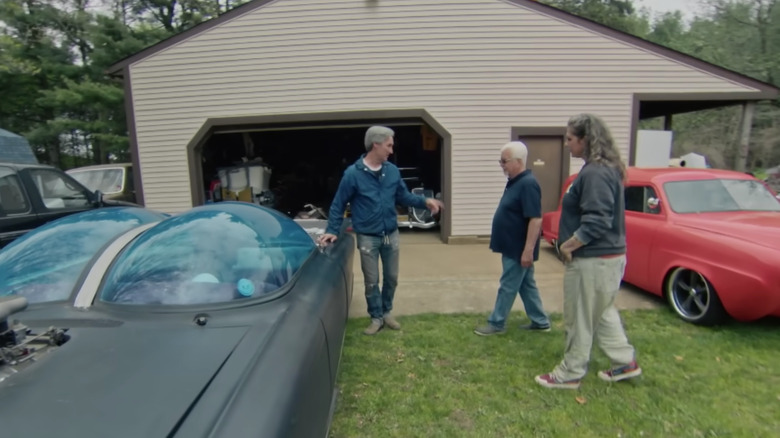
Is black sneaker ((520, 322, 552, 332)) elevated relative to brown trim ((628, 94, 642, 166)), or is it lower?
lower

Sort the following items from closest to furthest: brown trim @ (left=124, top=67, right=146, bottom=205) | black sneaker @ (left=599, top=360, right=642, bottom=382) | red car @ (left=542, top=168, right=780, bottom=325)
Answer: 1. black sneaker @ (left=599, top=360, right=642, bottom=382)
2. red car @ (left=542, top=168, right=780, bottom=325)
3. brown trim @ (left=124, top=67, right=146, bottom=205)

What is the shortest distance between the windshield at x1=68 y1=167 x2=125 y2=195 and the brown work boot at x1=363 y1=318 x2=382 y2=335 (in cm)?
870

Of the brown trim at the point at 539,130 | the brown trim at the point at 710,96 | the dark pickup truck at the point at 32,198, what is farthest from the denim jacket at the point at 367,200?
the brown trim at the point at 710,96

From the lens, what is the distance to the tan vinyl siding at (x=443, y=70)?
8.04 metres

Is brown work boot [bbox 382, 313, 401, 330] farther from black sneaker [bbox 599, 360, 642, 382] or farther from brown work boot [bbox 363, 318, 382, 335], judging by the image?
black sneaker [bbox 599, 360, 642, 382]

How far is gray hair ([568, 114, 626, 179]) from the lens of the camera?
8.69 ft

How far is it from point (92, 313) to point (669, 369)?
3.71 m

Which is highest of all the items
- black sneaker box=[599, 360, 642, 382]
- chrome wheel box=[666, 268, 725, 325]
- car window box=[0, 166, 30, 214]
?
car window box=[0, 166, 30, 214]

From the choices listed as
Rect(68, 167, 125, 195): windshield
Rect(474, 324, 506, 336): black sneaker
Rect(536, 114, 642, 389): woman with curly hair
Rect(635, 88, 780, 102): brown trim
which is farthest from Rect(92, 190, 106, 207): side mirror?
Rect(635, 88, 780, 102): brown trim

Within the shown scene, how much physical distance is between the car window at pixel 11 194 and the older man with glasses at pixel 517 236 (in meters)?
5.32

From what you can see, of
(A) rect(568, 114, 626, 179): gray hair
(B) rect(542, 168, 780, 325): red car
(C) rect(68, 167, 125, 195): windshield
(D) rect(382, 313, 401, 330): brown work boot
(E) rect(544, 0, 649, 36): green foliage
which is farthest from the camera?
(E) rect(544, 0, 649, 36): green foliage

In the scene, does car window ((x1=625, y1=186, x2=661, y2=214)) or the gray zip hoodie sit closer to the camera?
the gray zip hoodie

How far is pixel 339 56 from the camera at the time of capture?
8.34 m

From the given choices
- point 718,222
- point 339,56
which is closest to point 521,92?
point 339,56
